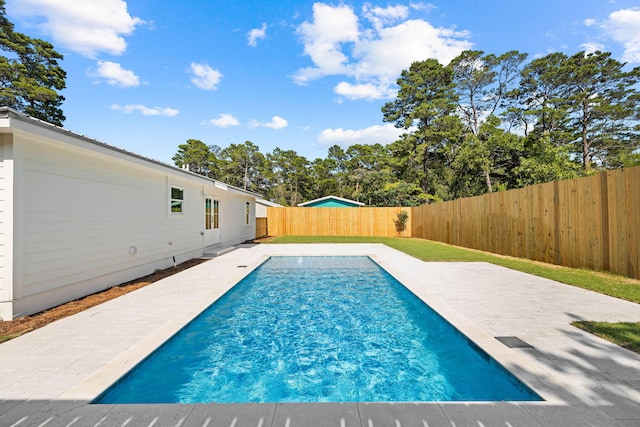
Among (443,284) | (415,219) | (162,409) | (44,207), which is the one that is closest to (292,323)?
(162,409)

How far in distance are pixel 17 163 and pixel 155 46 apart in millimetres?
10838

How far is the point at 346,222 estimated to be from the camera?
65.6ft

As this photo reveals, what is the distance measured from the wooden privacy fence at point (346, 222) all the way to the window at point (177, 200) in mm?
11784

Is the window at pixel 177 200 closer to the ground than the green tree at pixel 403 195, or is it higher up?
closer to the ground

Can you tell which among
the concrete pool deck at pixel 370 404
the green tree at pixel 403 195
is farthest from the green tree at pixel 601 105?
the concrete pool deck at pixel 370 404

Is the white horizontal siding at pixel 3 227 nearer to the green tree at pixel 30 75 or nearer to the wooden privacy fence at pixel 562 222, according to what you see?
the wooden privacy fence at pixel 562 222

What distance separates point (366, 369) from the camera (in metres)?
3.07

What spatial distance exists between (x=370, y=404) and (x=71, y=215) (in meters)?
5.21

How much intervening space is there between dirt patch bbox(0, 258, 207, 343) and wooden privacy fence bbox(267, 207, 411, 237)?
45.1 ft

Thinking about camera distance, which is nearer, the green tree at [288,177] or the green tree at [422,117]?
the green tree at [422,117]

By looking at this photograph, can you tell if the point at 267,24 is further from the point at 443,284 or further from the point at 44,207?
the point at 443,284

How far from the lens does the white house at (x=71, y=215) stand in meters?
3.80

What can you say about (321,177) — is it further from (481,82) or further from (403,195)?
(481,82)

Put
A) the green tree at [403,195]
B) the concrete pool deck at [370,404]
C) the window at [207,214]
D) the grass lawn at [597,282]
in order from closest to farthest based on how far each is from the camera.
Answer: the concrete pool deck at [370,404], the grass lawn at [597,282], the window at [207,214], the green tree at [403,195]
